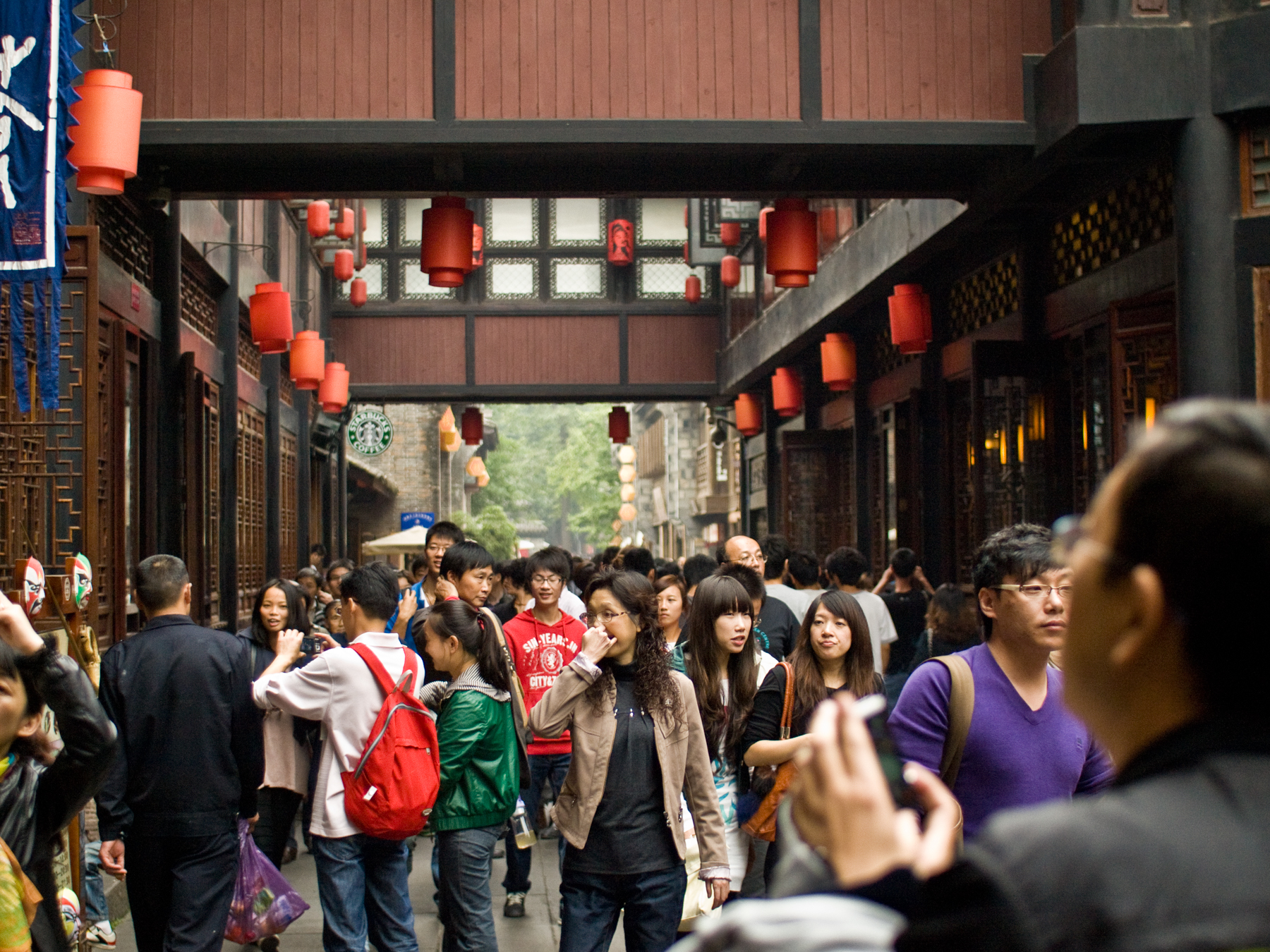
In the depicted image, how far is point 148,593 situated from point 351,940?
164cm

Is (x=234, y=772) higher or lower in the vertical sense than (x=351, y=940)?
higher

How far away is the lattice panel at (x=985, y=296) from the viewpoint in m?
11.5

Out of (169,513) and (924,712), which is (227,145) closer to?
(169,513)

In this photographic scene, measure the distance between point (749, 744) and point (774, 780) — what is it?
18 centimetres

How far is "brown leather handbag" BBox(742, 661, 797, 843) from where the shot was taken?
5.38 metres

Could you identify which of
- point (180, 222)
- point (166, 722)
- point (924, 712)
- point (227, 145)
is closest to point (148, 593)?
point (166, 722)

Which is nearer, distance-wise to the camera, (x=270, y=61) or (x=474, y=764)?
(x=474, y=764)

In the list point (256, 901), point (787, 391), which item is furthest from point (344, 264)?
point (256, 901)

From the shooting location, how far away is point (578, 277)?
2253cm

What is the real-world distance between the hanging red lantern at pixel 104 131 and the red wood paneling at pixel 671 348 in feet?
48.8

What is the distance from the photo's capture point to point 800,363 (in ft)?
62.7

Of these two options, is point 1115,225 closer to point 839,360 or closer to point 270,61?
point 839,360

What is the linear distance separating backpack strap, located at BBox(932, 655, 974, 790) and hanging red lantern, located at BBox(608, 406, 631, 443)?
65.2 ft

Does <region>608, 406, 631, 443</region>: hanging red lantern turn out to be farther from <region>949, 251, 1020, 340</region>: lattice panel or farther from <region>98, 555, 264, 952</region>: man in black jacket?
<region>98, 555, 264, 952</region>: man in black jacket
